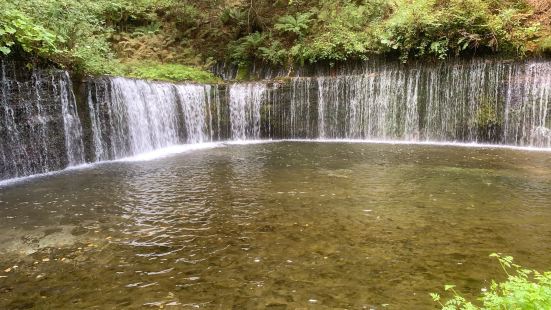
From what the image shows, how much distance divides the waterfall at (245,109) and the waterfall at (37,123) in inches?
266

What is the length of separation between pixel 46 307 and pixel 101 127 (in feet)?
27.9

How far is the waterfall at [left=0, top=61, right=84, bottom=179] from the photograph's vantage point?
8492mm

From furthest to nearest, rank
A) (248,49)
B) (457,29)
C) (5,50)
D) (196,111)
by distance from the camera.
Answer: (248,49), (196,111), (457,29), (5,50)

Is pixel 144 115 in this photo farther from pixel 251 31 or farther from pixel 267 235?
pixel 251 31

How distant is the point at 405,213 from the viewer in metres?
5.57

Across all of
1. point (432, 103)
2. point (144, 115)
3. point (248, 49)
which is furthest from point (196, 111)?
point (432, 103)

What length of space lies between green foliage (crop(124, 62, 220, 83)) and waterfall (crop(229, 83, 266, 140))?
1.89 m

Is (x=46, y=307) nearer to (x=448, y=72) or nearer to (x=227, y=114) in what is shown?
(x=227, y=114)

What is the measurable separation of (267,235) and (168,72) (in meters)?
13.6

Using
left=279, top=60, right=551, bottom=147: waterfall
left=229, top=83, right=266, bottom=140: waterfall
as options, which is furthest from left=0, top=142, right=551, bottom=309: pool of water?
left=229, top=83, right=266, bottom=140: waterfall

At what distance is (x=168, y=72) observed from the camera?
55.2ft

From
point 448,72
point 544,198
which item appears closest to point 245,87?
point 448,72

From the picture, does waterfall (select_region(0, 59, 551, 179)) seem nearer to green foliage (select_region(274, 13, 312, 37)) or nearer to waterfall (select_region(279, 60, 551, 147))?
waterfall (select_region(279, 60, 551, 147))

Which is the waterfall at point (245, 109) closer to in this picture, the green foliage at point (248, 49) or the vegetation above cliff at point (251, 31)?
the vegetation above cliff at point (251, 31)
